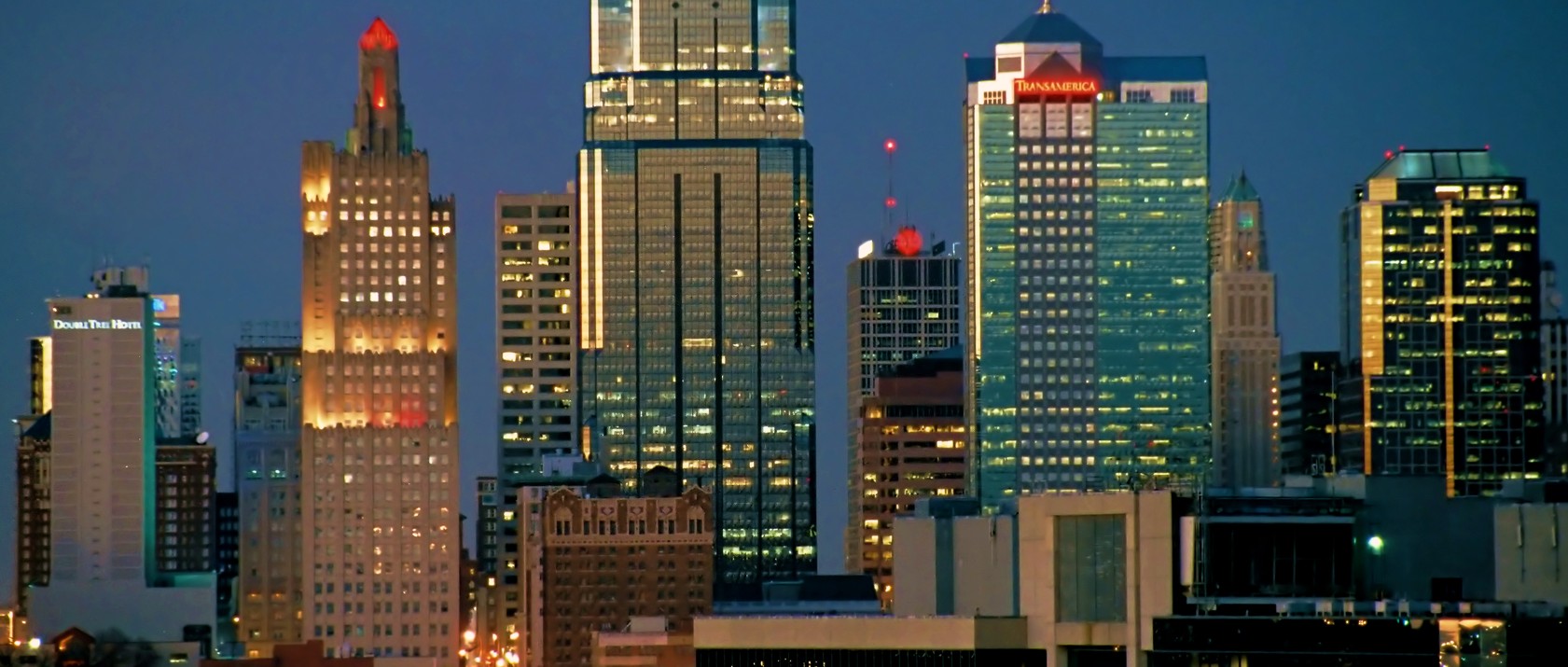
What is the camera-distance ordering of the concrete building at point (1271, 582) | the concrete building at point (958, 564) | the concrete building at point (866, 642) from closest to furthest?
the concrete building at point (1271, 582) < the concrete building at point (866, 642) < the concrete building at point (958, 564)

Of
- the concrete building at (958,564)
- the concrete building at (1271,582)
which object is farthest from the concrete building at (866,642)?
the concrete building at (958,564)

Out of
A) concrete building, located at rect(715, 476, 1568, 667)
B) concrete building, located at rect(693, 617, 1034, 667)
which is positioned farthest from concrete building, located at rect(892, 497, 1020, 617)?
concrete building, located at rect(693, 617, 1034, 667)

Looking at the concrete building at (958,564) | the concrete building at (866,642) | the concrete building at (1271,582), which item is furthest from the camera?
the concrete building at (958,564)

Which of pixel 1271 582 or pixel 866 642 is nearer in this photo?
pixel 1271 582

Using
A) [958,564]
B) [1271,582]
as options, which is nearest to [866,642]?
[958,564]

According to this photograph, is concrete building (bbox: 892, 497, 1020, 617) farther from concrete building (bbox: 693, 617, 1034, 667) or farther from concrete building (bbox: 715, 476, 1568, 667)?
concrete building (bbox: 693, 617, 1034, 667)

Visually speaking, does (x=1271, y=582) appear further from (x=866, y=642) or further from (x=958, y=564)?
(x=958, y=564)

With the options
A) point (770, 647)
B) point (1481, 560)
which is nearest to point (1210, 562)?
point (1481, 560)

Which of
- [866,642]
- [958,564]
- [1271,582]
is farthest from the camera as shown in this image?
[958,564]

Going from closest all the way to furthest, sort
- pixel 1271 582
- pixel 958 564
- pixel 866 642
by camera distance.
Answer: pixel 1271 582, pixel 866 642, pixel 958 564

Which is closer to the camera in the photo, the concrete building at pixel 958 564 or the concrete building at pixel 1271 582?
the concrete building at pixel 1271 582

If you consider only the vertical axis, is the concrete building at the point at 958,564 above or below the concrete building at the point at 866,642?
above

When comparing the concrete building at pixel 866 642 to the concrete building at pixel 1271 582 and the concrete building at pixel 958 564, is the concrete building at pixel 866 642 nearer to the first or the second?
the concrete building at pixel 1271 582

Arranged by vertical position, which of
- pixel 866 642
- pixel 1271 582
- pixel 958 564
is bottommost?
pixel 866 642
